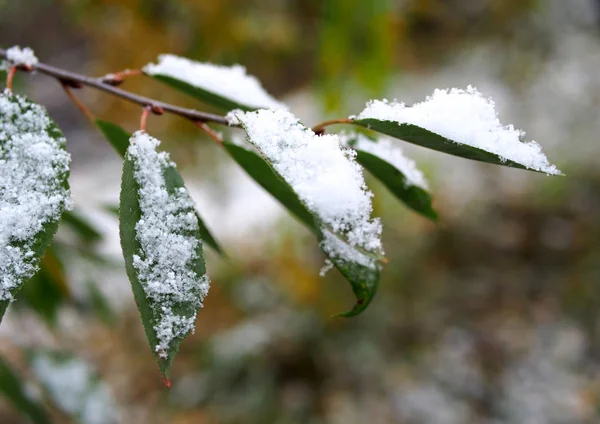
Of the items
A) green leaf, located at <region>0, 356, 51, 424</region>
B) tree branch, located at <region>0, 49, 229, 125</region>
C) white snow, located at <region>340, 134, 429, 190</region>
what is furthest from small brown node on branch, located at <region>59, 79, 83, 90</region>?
green leaf, located at <region>0, 356, 51, 424</region>

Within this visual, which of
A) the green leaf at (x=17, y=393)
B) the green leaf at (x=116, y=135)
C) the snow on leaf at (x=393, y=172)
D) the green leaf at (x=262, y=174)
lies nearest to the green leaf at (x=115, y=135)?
the green leaf at (x=116, y=135)

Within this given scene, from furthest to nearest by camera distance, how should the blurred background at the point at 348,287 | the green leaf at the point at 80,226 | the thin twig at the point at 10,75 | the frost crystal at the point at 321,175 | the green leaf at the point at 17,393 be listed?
the blurred background at the point at 348,287
the green leaf at the point at 80,226
the green leaf at the point at 17,393
the thin twig at the point at 10,75
the frost crystal at the point at 321,175

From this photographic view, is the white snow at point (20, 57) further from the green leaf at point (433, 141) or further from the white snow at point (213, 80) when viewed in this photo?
the green leaf at point (433, 141)

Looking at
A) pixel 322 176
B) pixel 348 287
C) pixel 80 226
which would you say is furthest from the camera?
pixel 348 287

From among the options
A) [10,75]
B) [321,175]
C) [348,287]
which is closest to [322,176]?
[321,175]

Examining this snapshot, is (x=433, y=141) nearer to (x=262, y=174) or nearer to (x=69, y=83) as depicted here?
(x=262, y=174)

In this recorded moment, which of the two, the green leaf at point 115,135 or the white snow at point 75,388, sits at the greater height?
the green leaf at point 115,135

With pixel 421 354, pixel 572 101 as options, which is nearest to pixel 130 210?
pixel 421 354

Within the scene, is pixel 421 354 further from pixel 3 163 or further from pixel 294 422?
pixel 3 163
